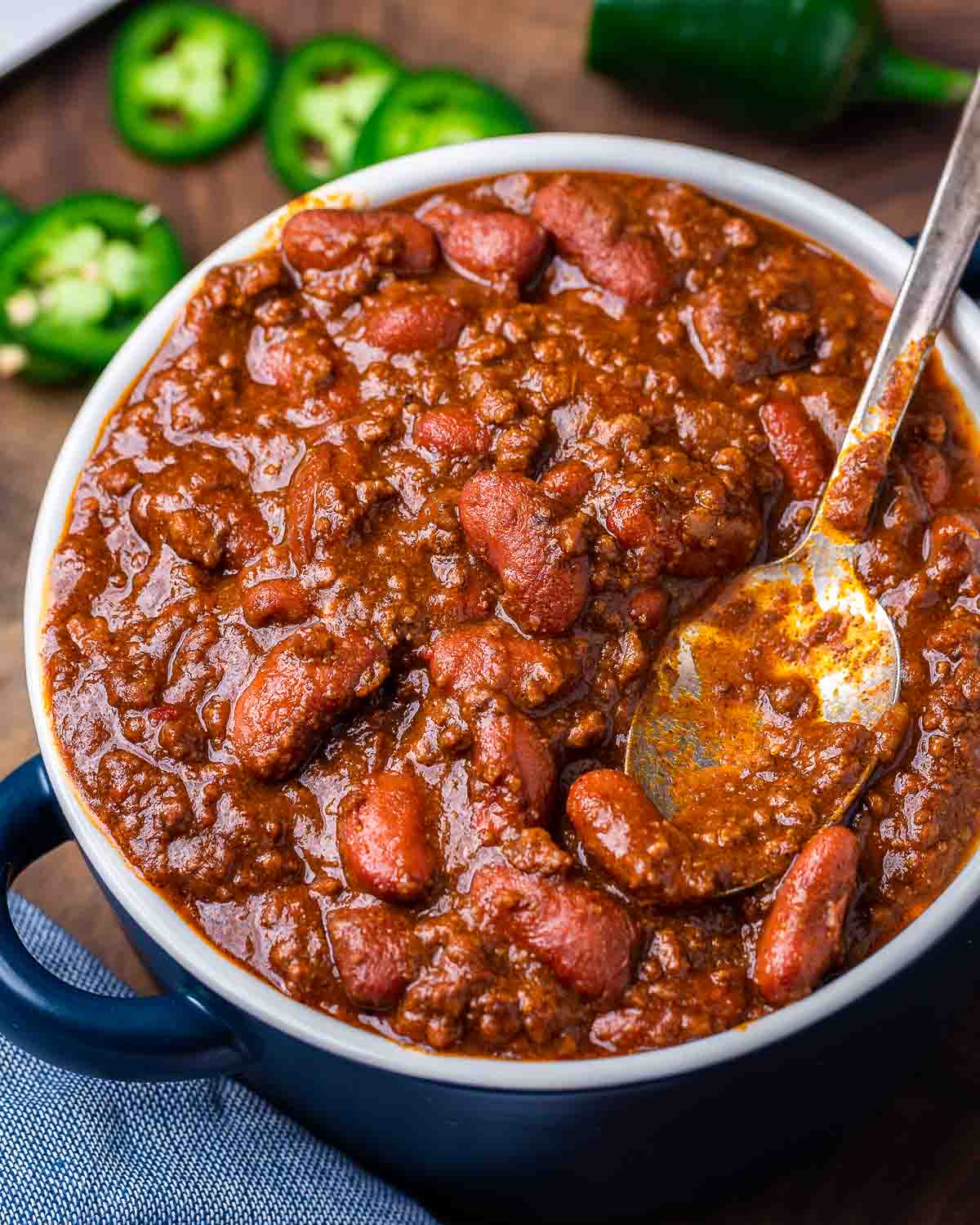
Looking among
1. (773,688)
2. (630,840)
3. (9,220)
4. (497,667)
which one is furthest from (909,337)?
(9,220)

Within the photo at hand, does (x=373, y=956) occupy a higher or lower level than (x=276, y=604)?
lower

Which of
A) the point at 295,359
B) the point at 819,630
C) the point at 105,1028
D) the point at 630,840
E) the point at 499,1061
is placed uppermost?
the point at 295,359

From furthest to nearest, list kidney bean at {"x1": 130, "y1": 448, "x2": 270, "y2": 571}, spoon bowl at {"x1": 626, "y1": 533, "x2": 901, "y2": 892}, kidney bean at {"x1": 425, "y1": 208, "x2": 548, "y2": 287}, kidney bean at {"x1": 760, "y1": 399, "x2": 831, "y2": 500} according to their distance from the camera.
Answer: kidney bean at {"x1": 425, "y1": 208, "x2": 548, "y2": 287} → kidney bean at {"x1": 760, "y1": 399, "x2": 831, "y2": 500} → kidney bean at {"x1": 130, "y1": 448, "x2": 270, "y2": 571} → spoon bowl at {"x1": 626, "y1": 533, "x2": 901, "y2": 892}

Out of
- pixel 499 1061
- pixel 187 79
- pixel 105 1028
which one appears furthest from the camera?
pixel 187 79

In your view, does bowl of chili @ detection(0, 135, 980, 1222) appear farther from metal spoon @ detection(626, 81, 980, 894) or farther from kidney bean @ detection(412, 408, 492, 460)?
kidney bean @ detection(412, 408, 492, 460)

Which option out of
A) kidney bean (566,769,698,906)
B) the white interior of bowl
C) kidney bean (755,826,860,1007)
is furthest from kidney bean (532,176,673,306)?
kidney bean (755,826,860,1007)

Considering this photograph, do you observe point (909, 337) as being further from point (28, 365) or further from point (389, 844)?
point (28, 365)
